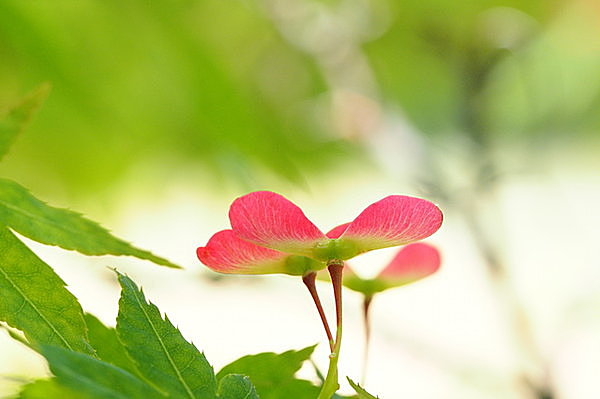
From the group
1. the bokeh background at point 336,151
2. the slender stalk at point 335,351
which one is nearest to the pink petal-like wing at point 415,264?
the slender stalk at point 335,351

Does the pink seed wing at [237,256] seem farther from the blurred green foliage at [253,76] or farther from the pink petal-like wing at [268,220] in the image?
the blurred green foliage at [253,76]

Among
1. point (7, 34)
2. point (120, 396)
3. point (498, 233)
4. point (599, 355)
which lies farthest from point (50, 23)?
point (599, 355)

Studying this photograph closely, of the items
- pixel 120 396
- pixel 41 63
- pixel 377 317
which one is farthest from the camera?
pixel 377 317

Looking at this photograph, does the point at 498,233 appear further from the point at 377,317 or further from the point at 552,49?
the point at 552,49

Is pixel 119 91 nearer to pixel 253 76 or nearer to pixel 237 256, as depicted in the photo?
pixel 253 76

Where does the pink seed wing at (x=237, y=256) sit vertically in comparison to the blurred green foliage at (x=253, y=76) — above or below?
below

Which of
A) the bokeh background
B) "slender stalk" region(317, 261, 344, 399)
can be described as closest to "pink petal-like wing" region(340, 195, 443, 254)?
"slender stalk" region(317, 261, 344, 399)
